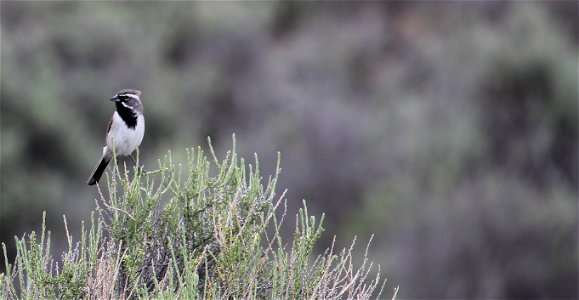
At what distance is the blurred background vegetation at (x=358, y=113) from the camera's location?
21766 millimetres

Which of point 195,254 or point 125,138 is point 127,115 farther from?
point 195,254

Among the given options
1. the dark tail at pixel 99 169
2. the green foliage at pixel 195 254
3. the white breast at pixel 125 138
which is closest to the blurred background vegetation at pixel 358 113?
the dark tail at pixel 99 169

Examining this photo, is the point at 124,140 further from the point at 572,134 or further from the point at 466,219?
the point at 572,134

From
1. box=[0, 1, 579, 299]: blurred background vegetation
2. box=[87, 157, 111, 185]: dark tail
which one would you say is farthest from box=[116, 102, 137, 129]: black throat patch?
box=[0, 1, 579, 299]: blurred background vegetation

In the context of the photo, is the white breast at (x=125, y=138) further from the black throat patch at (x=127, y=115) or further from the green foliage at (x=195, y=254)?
the green foliage at (x=195, y=254)

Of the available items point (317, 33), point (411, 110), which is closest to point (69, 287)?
point (411, 110)

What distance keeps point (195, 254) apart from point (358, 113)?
81.8 ft

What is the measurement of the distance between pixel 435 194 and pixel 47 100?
959 centimetres

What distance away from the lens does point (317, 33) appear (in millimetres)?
36188

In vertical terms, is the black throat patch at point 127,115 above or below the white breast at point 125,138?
Answer: above

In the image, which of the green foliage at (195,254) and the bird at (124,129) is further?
the bird at (124,129)

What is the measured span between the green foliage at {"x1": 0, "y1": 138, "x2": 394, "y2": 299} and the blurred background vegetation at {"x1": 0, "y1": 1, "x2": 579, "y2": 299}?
1479cm

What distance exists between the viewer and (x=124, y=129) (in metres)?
8.37

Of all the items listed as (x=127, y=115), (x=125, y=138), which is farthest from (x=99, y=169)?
(x=127, y=115)
